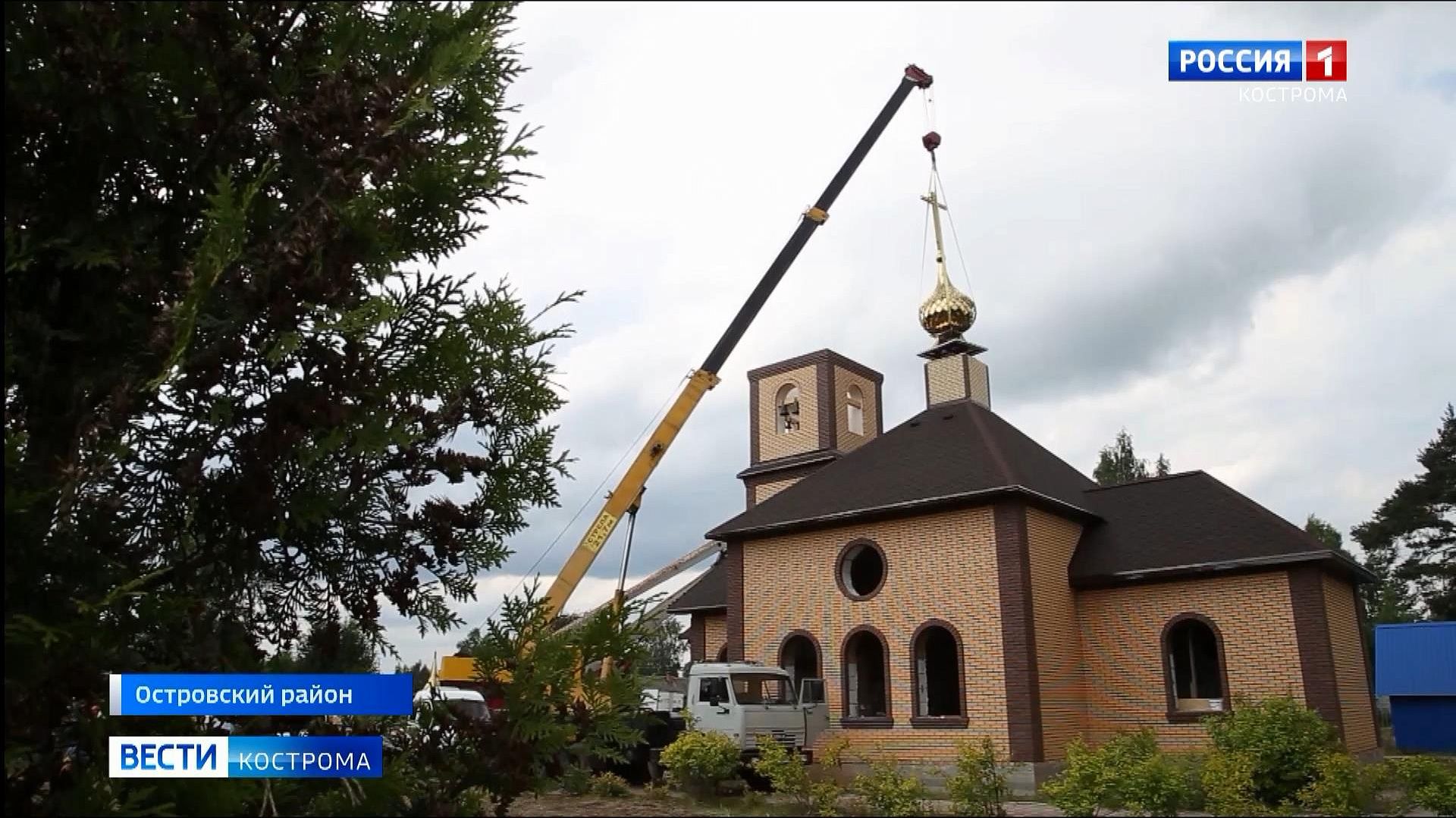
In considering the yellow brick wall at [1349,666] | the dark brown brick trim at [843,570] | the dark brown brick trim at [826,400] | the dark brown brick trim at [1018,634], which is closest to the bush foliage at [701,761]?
the dark brown brick trim at [843,570]

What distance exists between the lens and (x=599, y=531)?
18.2 metres

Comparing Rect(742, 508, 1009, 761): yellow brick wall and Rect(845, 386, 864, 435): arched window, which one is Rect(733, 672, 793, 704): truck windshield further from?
Rect(845, 386, 864, 435): arched window

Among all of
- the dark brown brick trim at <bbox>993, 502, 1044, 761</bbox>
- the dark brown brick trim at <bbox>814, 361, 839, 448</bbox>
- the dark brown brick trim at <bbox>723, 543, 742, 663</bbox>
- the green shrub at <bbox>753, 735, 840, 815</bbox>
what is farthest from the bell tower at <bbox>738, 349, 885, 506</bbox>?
the green shrub at <bbox>753, 735, 840, 815</bbox>

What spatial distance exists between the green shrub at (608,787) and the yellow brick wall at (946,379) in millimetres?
11324

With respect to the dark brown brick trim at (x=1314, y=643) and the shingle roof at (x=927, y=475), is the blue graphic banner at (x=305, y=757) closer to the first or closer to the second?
the shingle roof at (x=927, y=475)

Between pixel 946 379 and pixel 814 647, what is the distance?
276 inches

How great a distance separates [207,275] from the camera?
3.39m

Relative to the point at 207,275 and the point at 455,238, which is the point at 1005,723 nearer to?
the point at 455,238

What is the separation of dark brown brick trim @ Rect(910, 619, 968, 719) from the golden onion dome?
7949 millimetres

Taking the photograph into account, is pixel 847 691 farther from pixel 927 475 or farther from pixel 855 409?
pixel 855 409

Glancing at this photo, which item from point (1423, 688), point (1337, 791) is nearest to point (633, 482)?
point (1337, 791)

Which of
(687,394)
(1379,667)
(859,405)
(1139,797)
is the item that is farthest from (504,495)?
(1379,667)

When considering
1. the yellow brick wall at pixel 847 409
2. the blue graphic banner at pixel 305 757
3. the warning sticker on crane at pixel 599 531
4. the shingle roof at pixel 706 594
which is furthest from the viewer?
the yellow brick wall at pixel 847 409

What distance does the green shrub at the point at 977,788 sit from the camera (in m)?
12.4
